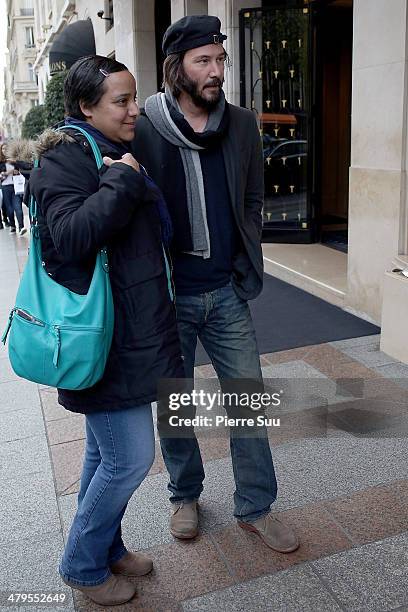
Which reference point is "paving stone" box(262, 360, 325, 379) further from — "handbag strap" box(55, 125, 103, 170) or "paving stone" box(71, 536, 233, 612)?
"handbag strap" box(55, 125, 103, 170)

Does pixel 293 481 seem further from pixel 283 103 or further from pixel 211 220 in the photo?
pixel 283 103

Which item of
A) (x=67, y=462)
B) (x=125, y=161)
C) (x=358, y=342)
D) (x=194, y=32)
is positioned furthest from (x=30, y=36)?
(x=125, y=161)

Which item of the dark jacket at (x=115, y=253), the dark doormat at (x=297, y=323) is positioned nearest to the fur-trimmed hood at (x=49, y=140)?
the dark jacket at (x=115, y=253)

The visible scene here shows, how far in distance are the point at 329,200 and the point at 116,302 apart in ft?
29.5

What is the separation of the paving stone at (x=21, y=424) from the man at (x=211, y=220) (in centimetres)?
151

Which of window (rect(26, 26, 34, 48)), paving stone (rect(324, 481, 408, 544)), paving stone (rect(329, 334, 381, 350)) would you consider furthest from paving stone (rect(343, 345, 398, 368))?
window (rect(26, 26, 34, 48))

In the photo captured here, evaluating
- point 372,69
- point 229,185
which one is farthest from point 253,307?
point 229,185

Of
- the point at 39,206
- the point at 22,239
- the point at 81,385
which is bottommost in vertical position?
the point at 22,239

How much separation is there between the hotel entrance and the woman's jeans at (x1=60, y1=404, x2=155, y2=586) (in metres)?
6.46

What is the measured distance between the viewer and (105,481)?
2.36 metres

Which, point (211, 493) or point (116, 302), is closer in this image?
point (116, 302)

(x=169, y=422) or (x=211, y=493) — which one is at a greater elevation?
(x=169, y=422)

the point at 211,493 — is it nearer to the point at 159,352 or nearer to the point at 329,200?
the point at 159,352

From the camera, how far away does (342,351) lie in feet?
17.2
